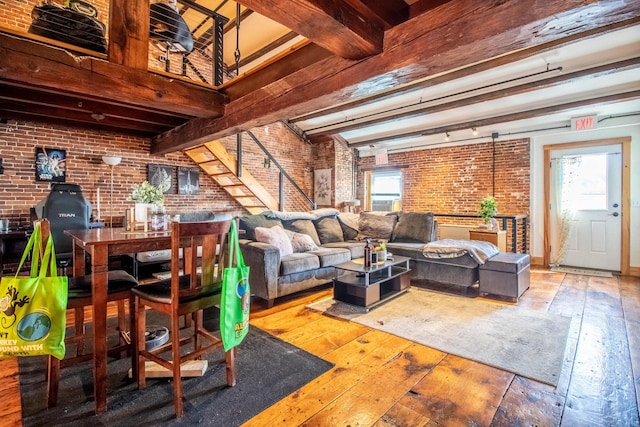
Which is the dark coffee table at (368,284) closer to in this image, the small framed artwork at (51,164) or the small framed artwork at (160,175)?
the small framed artwork at (160,175)

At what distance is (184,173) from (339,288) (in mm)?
4036

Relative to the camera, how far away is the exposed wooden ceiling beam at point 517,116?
423cm

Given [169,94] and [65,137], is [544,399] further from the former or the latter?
[65,137]

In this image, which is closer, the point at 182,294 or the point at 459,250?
the point at 182,294

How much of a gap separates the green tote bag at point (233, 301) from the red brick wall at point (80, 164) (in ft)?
14.2

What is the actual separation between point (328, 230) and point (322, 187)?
3052 mm

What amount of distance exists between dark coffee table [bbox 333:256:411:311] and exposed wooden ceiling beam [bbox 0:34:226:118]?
2.30 meters

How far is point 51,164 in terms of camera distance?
458 cm

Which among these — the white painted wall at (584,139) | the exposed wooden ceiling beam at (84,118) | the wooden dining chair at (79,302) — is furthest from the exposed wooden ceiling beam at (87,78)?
the white painted wall at (584,139)

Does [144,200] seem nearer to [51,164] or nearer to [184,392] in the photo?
[184,392]

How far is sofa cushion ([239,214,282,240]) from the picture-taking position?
399 cm

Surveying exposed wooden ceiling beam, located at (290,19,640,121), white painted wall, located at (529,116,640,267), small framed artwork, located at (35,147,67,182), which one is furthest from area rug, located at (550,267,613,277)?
small framed artwork, located at (35,147,67,182)

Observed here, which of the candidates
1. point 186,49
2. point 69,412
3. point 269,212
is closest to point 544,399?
point 69,412

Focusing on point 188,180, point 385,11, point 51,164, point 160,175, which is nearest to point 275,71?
point 385,11
